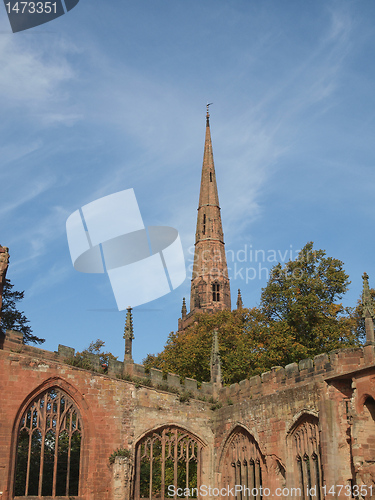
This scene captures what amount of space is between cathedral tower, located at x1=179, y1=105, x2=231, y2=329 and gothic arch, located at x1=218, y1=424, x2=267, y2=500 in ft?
156

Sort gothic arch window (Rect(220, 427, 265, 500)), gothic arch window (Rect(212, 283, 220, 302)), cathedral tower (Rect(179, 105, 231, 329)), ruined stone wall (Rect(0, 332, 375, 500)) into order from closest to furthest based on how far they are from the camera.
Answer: ruined stone wall (Rect(0, 332, 375, 500)) → gothic arch window (Rect(220, 427, 265, 500)) → cathedral tower (Rect(179, 105, 231, 329)) → gothic arch window (Rect(212, 283, 220, 302))

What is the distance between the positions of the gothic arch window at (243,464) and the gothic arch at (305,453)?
1722 mm

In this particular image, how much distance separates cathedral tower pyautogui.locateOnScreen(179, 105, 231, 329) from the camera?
71.7m

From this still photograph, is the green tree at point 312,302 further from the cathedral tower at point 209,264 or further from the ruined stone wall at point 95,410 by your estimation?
the cathedral tower at point 209,264

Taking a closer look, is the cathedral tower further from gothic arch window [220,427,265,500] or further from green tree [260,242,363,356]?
gothic arch window [220,427,265,500]

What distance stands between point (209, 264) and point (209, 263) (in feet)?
0.41

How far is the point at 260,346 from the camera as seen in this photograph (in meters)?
29.1

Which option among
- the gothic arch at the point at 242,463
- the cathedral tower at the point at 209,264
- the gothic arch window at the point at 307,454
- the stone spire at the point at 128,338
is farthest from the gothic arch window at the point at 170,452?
the cathedral tower at the point at 209,264

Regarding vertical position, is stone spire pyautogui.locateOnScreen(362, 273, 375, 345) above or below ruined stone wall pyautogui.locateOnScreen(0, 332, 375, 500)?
above

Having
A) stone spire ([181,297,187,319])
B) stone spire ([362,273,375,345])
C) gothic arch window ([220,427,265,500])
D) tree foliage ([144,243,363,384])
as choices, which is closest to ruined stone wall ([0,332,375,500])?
gothic arch window ([220,427,265,500])

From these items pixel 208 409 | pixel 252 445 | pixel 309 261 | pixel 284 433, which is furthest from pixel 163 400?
pixel 309 261

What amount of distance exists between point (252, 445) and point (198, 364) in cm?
1412

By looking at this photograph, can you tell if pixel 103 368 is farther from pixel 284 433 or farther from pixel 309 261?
pixel 309 261

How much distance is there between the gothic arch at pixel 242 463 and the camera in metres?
20.7
